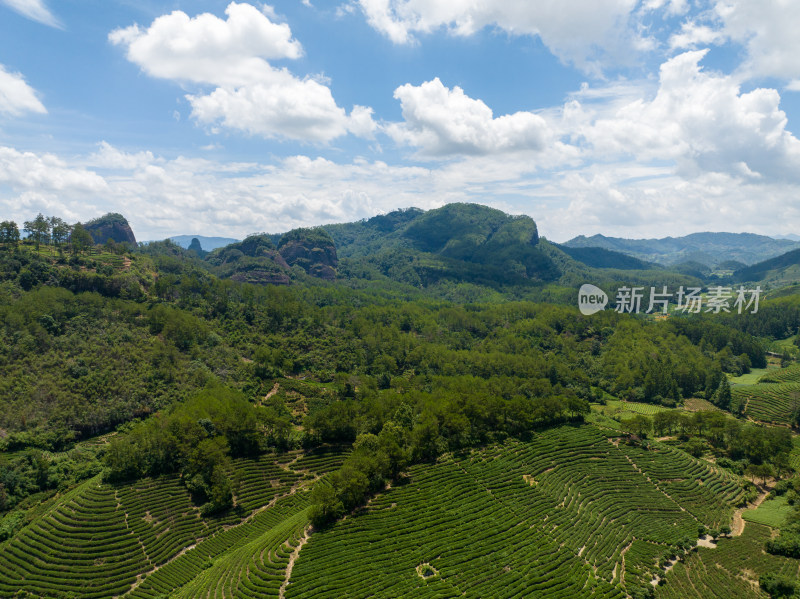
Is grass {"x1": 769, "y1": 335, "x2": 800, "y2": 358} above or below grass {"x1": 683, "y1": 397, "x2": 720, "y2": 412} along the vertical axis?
above

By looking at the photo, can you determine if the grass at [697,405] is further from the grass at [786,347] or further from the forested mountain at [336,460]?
the grass at [786,347]

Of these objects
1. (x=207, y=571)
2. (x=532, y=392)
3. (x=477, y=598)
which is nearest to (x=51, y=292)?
(x=207, y=571)

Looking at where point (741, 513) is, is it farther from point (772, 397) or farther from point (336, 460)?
point (336, 460)

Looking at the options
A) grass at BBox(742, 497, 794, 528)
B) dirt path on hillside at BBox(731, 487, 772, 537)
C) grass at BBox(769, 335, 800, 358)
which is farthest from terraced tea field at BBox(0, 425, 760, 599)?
grass at BBox(769, 335, 800, 358)

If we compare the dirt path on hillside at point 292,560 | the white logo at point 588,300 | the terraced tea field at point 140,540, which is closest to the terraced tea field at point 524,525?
the dirt path on hillside at point 292,560

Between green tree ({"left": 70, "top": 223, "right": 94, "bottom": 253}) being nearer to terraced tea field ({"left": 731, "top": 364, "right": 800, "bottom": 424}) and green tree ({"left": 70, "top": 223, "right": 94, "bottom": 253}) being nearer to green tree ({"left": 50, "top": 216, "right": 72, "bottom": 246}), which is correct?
green tree ({"left": 50, "top": 216, "right": 72, "bottom": 246})

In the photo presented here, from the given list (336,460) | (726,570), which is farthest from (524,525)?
(336,460)
